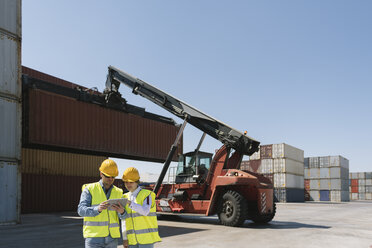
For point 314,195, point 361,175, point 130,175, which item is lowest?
point 314,195

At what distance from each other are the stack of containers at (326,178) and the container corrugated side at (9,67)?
145 ft

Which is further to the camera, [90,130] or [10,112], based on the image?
[90,130]

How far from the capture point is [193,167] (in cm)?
1377

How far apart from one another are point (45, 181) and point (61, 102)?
495 cm

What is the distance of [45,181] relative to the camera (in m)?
20.4

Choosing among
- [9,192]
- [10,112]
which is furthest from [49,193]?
[10,112]

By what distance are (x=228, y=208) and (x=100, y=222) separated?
29.5 ft

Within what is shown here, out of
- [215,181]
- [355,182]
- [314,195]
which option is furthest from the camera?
[355,182]

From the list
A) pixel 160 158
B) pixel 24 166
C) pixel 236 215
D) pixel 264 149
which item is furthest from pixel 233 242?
pixel 264 149

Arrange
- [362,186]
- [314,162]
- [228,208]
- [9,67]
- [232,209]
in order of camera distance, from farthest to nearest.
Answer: [362,186] → [314,162] → [9,67] → [228,208] → [232,209]

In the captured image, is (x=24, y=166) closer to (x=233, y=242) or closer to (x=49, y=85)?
(x=49, y=85)

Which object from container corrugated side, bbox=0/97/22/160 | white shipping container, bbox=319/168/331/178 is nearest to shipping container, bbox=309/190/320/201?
white shipping container, bbox=319/168/331/178

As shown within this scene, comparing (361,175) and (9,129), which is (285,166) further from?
(361,175)

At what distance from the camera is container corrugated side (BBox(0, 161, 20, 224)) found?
41.4 feet
